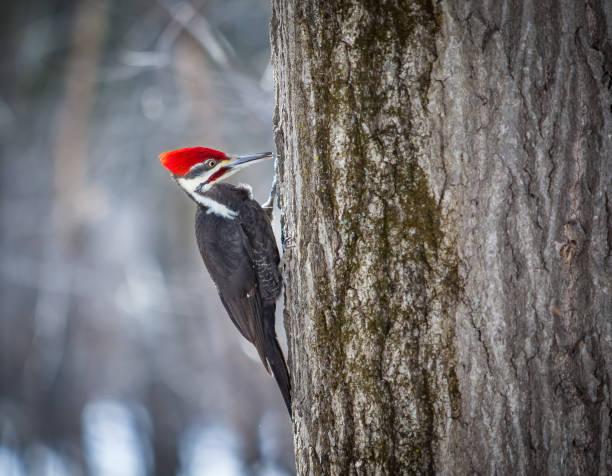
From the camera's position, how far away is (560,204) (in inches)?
48.9

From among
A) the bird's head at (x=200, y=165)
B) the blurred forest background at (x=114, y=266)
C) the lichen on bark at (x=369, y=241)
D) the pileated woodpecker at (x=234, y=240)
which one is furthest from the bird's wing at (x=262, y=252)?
the blurred forest background at (x=114, y=266)

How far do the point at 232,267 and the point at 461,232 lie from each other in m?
1.68

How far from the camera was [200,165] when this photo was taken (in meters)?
2.71

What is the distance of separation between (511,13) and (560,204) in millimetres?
489

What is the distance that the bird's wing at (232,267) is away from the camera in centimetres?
Result: 272

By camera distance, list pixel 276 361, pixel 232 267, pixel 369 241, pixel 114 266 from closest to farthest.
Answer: pixel 369 241, pixel 276 361, pixel 232 267, pixel 114 266

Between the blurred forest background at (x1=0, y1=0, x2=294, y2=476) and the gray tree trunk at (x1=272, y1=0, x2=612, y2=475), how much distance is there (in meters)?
4.55

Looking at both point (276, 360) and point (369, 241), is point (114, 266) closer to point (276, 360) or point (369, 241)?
point (276, 360)

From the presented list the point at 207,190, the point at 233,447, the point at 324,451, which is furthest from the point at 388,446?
the point at 233,447

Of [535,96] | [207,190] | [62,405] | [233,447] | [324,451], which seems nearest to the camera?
[535,96]

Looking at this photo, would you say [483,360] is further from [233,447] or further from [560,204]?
[233,447]

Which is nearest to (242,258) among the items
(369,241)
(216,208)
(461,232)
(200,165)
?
(216,208)

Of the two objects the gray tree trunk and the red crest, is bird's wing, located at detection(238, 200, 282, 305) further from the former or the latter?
the gray tree trunk

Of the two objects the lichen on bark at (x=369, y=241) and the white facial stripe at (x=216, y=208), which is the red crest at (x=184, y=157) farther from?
the lichen on bark at (x=369, y=241)
